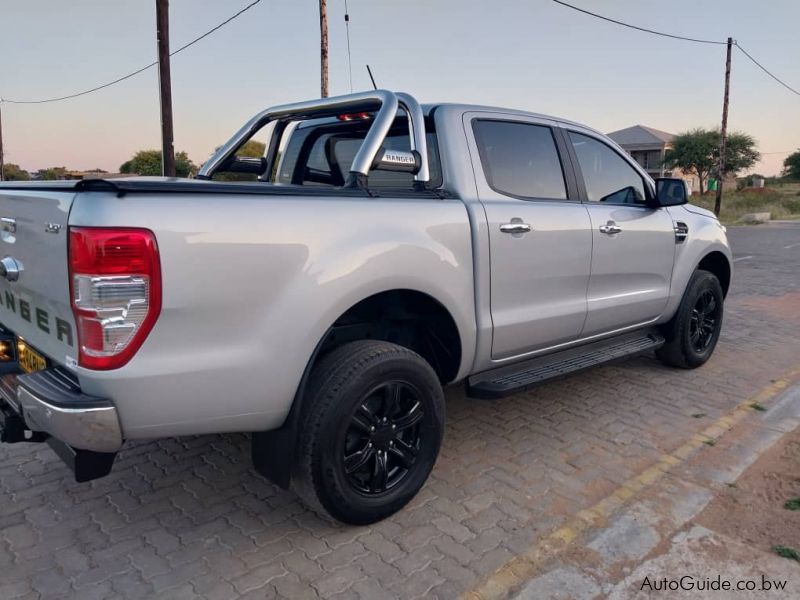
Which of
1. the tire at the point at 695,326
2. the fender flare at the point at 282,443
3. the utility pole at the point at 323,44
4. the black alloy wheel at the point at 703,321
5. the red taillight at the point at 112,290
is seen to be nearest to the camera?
the red taillight at the point at 112,290

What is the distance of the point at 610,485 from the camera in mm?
3186

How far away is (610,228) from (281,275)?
2.37 meters

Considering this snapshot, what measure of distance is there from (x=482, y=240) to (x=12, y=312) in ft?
7.08

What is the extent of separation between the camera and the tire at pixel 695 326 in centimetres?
482

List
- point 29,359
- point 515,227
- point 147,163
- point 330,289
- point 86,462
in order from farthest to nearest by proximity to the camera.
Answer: point 147,163, point 515,227, point 29,359, point 330,289, point 86,462

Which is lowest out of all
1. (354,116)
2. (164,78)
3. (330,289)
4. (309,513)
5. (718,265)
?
(309,513)

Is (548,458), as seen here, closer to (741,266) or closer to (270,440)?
(270,440)

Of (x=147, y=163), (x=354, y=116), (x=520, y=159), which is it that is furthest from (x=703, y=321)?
(x=147, y=163)

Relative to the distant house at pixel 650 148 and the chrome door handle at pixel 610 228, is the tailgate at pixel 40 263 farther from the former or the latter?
the distant house at pixel 650 148

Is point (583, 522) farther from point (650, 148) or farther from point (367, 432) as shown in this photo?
point (650, 148)

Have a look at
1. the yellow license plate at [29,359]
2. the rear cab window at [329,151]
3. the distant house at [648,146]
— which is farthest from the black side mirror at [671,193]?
the distant house at [648,146]

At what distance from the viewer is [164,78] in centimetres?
1309

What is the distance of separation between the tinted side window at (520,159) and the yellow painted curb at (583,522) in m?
1.61

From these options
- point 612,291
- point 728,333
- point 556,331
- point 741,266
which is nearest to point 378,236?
point 556,331
